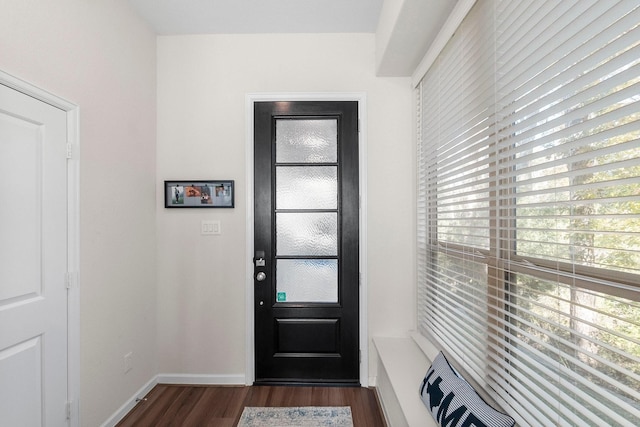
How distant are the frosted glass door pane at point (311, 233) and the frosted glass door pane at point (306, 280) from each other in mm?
80

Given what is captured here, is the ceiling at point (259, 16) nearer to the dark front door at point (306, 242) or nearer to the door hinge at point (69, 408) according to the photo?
the dark front door at point (306, 242)

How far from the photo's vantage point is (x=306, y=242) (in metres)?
2.60

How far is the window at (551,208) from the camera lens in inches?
32.0

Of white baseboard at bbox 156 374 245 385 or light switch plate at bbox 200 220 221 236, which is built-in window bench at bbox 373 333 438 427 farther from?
light switch plate at bbox 200 220 221 236

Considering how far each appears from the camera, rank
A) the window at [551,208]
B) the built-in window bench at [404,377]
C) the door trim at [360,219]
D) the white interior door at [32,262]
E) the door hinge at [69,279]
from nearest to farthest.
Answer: the window at [551,208]
the white interior door at [32,262]
the built-in window bench at [404,377]
the door hinge at [69,279]
the door trim at [360,219]

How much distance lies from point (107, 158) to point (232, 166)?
2.79 ft

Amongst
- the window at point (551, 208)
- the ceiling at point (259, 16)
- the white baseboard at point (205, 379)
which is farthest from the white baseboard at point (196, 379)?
the ceiling at point (259, 16)

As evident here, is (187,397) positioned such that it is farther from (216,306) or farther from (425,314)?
(425,314)

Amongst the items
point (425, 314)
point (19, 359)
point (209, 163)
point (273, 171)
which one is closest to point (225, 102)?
point (209, 163)

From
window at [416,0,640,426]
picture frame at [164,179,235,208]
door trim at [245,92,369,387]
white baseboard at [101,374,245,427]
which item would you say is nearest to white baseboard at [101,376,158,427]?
white baseboard at [101,374,245,427]

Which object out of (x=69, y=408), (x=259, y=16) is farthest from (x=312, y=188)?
(x=69, y=408)

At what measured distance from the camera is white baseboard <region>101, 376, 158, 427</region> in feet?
6.79

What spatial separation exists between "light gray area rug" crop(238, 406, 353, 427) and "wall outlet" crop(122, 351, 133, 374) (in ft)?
2.81

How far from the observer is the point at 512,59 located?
3.98 feet
